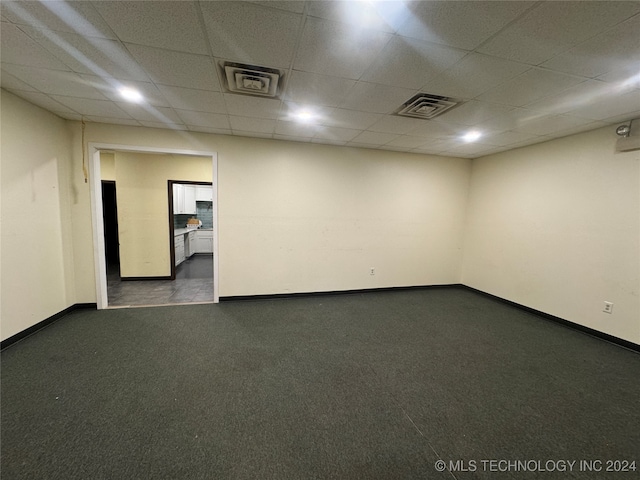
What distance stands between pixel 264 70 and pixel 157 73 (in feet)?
2.87

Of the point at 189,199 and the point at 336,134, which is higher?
the point at 336,134

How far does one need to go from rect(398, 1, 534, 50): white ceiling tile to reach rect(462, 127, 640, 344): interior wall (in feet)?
9.10

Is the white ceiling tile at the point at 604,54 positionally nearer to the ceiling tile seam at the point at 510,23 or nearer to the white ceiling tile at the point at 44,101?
the ceiling tile seam at the point at 510,23

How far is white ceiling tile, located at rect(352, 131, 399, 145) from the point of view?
3.35m

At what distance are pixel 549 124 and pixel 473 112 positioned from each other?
1.07 m

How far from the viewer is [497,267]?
4.20 m

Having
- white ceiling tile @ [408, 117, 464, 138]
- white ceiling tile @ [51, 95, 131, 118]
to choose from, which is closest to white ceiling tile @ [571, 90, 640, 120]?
white ceiling tile @ [408, 117, 464, 138]

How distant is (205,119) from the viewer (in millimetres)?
2947

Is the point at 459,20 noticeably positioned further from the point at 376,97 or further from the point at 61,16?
the point at 61,16

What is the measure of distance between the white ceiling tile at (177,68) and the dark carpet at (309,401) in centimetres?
251

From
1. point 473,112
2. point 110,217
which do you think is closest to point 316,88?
point 473,112

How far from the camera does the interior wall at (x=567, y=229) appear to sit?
2.76 m

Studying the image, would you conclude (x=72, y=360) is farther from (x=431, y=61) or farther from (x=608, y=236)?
(x=608, y=236)

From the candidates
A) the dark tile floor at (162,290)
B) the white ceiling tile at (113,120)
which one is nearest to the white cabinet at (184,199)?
the dark tile floor at (162,290)
